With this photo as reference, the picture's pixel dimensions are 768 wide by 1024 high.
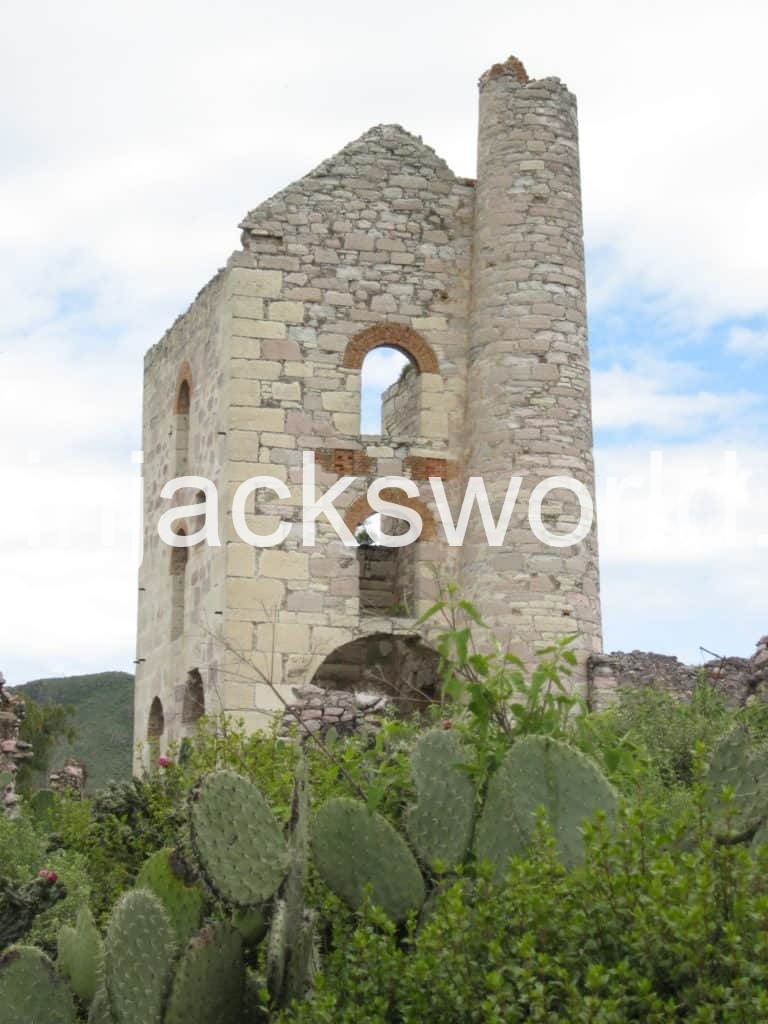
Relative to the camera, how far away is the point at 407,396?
2080 cm

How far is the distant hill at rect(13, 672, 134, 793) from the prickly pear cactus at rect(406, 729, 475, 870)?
2512 cm

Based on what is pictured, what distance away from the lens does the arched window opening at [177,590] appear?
69.7ft

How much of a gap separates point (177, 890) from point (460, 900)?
5.46 feet

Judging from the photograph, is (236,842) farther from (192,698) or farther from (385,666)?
(192,698)

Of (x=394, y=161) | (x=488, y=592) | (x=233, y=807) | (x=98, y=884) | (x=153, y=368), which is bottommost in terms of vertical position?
(x=98, y=884)

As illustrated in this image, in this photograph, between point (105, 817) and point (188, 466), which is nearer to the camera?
point (105, 817)

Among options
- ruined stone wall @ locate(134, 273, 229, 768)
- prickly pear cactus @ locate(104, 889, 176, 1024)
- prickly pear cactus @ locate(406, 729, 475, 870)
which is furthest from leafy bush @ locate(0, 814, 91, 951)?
ruined stone wall @ locate(134, 273, 229, 768)

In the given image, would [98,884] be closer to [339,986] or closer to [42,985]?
[42,985]

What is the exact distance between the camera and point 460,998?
734 cm

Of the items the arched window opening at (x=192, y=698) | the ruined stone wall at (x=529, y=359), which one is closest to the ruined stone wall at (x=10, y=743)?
the arched window opening at (x=192, y=698)

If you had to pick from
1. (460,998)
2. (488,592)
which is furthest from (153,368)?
(460,998)

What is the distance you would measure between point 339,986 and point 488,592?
35.9ft

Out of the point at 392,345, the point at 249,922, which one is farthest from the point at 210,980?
the point at 392,345

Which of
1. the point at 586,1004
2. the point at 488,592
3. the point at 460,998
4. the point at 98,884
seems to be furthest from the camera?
the point at 488,592
